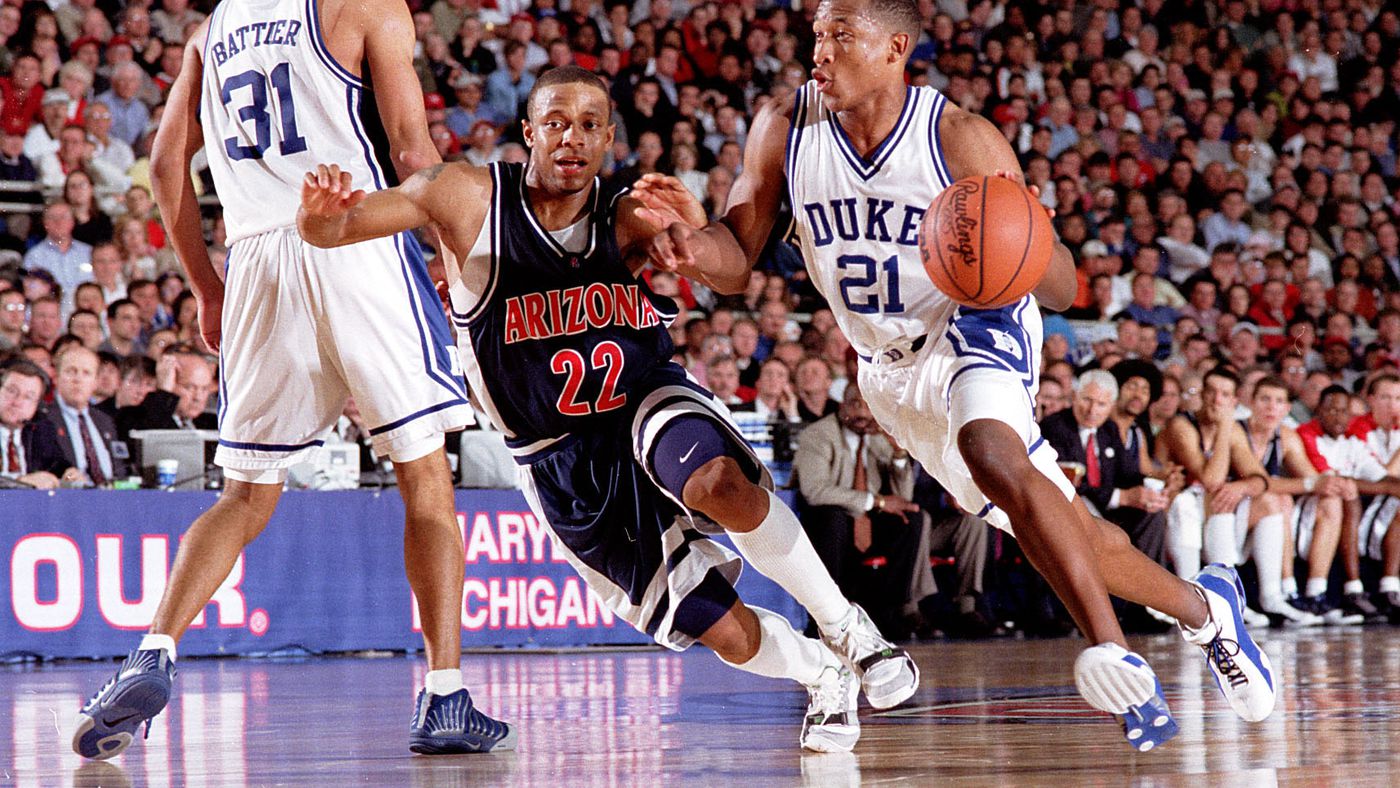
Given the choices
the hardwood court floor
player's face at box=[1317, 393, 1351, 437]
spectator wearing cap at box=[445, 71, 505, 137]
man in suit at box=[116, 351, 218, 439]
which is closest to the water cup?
man in suit at box=[116, 351, 218, 439]

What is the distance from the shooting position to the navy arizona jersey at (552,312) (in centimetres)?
414

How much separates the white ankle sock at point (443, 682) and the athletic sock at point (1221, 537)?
22.6 feet

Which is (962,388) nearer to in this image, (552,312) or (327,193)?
(552,312)

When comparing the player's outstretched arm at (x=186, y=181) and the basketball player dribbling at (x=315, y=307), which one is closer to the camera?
the basketball player dribbling at (x=315, y=307)

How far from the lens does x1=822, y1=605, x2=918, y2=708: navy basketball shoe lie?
4016 mm

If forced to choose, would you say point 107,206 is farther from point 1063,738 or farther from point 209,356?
point 1063,738

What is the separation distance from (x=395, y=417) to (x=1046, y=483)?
1578 millimetres

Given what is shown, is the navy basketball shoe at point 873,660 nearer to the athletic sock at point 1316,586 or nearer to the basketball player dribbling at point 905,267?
the basketball player dribbling at point 905,267

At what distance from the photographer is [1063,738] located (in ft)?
13.3

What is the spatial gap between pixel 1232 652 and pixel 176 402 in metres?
5.86

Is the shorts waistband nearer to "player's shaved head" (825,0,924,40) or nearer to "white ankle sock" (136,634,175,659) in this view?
"player's shaved head" (825,0,924,40)

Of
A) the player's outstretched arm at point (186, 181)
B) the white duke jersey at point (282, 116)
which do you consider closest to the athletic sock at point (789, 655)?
the white duke jersey at point (282, 116)

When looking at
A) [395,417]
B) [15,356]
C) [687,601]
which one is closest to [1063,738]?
[687,601]

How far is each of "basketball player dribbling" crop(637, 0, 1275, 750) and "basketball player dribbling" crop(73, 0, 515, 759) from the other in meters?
0.78
